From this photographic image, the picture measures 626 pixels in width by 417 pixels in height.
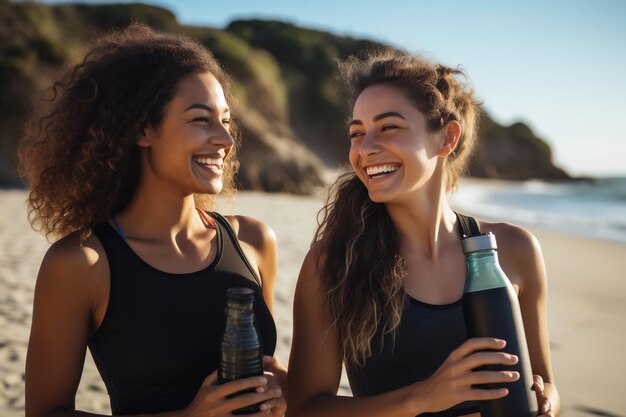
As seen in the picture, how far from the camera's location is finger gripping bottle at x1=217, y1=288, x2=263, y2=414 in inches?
63.6

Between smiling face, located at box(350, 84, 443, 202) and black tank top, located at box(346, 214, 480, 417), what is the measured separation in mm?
495

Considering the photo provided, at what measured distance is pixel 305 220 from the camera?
43.5ft

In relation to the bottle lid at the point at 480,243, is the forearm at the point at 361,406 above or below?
below

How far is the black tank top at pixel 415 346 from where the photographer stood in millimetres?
2287

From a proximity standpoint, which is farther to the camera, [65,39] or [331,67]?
[331,67]

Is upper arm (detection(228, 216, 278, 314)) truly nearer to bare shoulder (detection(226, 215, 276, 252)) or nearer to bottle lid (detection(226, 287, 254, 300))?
bare shoulder (detection(226, 215, 276, 252))

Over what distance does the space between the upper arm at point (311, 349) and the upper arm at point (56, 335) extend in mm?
821

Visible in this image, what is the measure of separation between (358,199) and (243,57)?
2633 cm

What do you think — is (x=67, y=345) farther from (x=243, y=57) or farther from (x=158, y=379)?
(x=243, y=57)

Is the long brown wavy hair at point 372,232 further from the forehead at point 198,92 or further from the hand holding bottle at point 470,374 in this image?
the forehead at point 198,92

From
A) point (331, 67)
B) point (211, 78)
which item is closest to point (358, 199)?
point (211, 78)

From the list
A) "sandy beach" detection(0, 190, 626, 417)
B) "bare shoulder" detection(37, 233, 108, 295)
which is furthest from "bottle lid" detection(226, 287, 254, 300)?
"sandy beach" detection(0, 190, 626, 417)

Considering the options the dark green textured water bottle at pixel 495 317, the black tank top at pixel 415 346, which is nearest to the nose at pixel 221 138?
the black tank top at pixel 415 346

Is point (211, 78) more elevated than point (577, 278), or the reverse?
point (211, 78)
